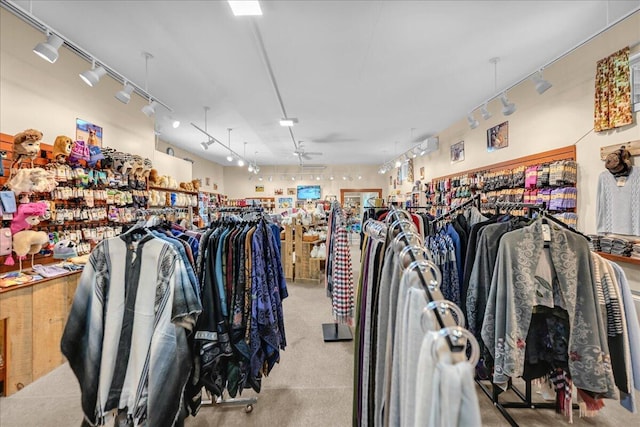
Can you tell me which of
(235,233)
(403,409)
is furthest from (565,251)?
(235,233)

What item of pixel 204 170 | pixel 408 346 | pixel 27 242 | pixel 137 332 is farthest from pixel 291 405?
pixel 204 170

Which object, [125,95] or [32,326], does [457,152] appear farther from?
[32,326]

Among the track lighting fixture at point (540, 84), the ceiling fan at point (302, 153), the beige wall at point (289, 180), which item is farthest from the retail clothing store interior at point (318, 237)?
the beige wall at point (289, 180)

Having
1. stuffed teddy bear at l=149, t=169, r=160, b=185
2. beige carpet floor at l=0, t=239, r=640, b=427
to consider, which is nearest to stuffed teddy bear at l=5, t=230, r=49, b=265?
beige carpet floor at l=0, t=239, r=640, b=427

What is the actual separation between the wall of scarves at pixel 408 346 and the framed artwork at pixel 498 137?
4744 mm

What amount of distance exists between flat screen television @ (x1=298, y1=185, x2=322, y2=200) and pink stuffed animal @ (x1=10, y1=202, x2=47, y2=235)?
9.18 m

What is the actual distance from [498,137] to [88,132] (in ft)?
20.8

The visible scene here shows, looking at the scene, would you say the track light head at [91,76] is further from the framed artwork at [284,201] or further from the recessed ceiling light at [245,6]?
the framed artwork at [284,201]

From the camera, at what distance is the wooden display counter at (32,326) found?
7.79ft

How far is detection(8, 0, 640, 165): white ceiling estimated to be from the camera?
2654 millimetres

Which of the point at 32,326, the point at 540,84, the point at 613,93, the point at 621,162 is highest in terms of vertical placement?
the point at 540,84

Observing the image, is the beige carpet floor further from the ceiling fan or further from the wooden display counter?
the ceiling fan

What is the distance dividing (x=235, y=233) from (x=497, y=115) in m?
5.23

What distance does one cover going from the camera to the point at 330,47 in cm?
326
